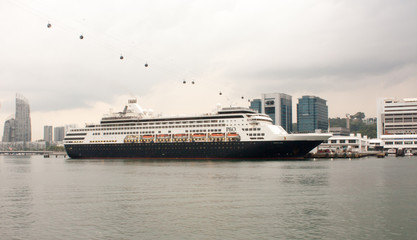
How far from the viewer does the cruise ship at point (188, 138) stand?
85812 mm

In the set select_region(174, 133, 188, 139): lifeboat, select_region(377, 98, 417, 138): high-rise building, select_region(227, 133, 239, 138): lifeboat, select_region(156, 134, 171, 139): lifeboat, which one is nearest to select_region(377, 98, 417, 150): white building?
select_region(377, 98, 417, 138): high-rise building

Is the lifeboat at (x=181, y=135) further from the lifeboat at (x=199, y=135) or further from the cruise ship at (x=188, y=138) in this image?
the lifeboat at (x=199, y=135)

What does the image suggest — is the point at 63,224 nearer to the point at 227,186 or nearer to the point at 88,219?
the point at 88,219

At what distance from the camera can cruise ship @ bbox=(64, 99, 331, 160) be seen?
8581 centimetres

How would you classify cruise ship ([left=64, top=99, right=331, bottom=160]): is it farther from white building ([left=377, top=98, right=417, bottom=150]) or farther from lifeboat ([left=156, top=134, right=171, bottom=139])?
white building ([left=377, top=98, right=417, bottom=150])

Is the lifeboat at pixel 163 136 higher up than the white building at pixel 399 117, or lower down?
lower down

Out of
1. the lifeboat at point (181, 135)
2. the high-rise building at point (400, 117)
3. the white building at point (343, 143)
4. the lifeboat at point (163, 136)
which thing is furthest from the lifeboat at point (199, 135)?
the high-rise building at point (400, 117)

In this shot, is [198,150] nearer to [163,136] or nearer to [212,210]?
[163,136]

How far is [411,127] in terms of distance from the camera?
166500mm

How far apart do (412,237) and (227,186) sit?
20.0 meters

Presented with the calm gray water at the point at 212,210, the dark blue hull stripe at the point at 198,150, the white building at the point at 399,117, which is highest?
the white building at the point at 399,117

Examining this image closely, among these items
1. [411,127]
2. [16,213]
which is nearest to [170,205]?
[16,213]

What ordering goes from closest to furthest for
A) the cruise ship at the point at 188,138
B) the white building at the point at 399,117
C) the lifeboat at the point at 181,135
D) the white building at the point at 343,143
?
1. the cruise ship at the point at 188,138
2. the lifeboat at the point at 181,135
3. the white building at the point at 343,143
4. the white building at the point at 399,117

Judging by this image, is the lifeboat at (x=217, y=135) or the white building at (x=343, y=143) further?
the white building at (x=343, y=143)
